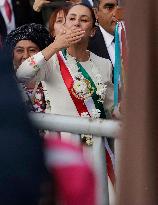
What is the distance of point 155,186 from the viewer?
70 cm

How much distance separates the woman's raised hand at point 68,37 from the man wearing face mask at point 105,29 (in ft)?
2.97

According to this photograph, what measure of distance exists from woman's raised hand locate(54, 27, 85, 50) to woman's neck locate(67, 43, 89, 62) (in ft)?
0.25

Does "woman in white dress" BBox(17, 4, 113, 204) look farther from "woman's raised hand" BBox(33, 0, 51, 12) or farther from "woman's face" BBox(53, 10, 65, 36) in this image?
"woman's raised hand" BBox(33, 0, 51, 12)

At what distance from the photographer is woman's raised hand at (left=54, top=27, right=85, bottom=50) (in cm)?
341

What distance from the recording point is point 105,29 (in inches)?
185

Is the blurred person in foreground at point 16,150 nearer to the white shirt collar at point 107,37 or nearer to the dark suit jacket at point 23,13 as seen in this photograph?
the white shirt collar at point 107,37

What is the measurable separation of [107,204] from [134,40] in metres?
1.76

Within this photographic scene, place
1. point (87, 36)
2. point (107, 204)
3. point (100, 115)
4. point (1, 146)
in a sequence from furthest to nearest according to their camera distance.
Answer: point (87, 36) < point (100, 115) < point (107, 204) < point (1, 146)

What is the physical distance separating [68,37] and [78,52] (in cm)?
19

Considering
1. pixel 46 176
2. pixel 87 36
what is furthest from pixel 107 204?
pixel 87 36

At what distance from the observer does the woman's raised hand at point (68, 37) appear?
3.41 meters

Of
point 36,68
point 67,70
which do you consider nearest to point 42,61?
point 36,68

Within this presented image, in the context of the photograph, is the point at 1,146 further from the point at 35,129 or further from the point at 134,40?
the point at 134,40

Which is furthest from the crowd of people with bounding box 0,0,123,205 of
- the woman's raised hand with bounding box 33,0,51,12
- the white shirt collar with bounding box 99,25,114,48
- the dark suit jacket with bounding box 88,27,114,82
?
the woman's raised hand with bounding box 33,0,51,12
